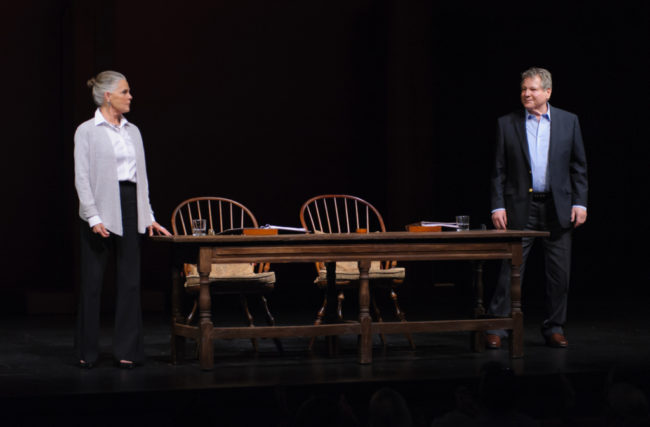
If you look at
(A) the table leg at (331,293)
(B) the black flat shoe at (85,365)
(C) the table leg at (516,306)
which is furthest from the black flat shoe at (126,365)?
(C) the table leg at (516,306)

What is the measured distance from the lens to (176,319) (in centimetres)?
451

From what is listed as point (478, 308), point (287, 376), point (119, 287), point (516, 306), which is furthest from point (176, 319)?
point (516, 306)

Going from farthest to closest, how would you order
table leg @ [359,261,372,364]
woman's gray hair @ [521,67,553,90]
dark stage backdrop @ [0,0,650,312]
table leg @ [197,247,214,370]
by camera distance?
dark stage backdrop @ [0,0,650,312] → woman's gray hair @ [521,67,553,90] → table leg @ [359,261,372,364] → table leg @ [197,247,214,370]

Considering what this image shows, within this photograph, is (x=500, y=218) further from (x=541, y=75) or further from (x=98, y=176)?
(x=98, y=176)

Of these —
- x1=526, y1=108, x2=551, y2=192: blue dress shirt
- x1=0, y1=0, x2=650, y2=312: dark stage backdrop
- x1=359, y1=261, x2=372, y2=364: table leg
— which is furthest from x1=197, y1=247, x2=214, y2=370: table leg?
x1=0, y1=0, x2=650, y2=312: dark stage backdrop

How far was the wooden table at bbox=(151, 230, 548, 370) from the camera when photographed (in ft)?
13.8

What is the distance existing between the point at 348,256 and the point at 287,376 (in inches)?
27.1

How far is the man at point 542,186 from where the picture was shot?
192 inches

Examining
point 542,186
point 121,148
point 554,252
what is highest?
point 121,148

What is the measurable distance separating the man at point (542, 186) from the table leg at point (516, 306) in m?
0.25

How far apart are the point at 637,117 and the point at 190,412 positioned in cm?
731

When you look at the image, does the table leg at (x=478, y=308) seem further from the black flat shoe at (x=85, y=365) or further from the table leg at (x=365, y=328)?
the black flat shoe at (x=85, y=365)

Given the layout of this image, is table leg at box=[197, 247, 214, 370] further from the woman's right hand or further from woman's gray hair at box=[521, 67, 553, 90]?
woman's gray hair at box=[521, 67, 553, 90]

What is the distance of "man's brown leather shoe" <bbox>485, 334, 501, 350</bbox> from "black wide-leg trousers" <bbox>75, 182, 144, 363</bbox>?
1.92m
